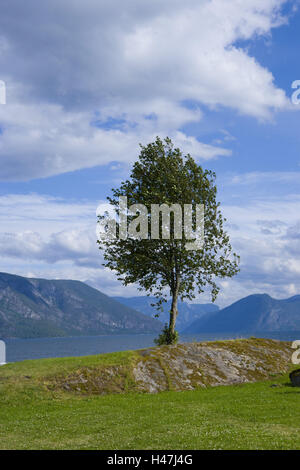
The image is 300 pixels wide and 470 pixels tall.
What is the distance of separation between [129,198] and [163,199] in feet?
15.0

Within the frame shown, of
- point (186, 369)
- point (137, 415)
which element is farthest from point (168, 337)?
point (137, 415)

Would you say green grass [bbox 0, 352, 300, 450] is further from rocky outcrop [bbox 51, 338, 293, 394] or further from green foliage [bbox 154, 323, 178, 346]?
green foliage [bbox 154, 323, 178, 346]

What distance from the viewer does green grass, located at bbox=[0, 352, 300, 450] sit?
17.5 metres

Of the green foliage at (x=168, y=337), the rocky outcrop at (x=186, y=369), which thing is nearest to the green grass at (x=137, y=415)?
the rocky outcrop at (x=186, y=369)

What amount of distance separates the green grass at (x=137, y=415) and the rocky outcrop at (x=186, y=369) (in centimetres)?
114

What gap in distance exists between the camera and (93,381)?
1325 inches

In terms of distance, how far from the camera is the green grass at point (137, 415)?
57.4ft

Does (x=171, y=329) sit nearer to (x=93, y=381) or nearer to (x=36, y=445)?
(x=93, y=381)

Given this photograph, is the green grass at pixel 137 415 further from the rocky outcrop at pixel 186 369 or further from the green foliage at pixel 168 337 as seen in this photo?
the green foliage at pixel 168 337

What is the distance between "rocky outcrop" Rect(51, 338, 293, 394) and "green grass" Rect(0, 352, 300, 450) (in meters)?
1.14

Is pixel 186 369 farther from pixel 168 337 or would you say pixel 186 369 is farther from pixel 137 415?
pixel 137 415

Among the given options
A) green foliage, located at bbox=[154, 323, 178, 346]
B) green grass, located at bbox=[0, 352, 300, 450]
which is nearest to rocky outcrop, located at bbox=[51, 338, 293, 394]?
green grass, located at bbox=[0, 352, 300, 450]

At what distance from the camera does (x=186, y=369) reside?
3678 cm

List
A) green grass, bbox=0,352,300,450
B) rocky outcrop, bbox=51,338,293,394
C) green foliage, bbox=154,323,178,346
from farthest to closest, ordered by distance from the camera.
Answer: green foliage, bbox=154,323,178,346 → rocky outcrop, bbox=51,338,293,394 → green grass, bbox=0,352,300,450
